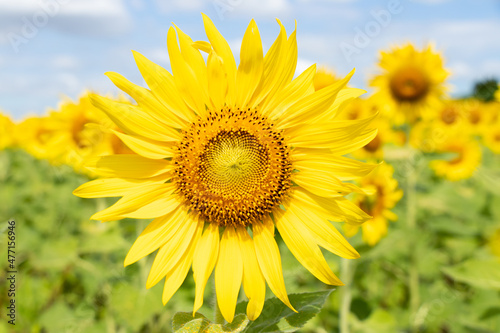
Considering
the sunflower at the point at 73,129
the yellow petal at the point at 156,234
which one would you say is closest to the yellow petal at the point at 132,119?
the yellow petal at the point at 156,234

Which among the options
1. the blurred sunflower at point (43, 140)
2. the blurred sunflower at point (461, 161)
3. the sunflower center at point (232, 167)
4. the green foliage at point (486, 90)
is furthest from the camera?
the green foliage at point (486, 90)

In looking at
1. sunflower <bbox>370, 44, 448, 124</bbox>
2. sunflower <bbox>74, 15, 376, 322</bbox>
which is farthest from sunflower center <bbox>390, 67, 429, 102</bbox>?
sunflower <bbox>74, 15, 376, 322</bbox>

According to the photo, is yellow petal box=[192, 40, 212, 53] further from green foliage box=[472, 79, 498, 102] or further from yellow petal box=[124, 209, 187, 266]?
green foliage box=[472, 79, 498, 102]

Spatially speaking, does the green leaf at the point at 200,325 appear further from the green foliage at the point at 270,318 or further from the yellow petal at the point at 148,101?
the yellow petal at the point at 148,101

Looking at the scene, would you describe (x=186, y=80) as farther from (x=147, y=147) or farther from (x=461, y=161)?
(x=461, y=161)

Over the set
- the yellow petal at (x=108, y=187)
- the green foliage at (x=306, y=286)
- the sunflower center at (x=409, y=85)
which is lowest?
the green foliage at (x=306, y=286)
